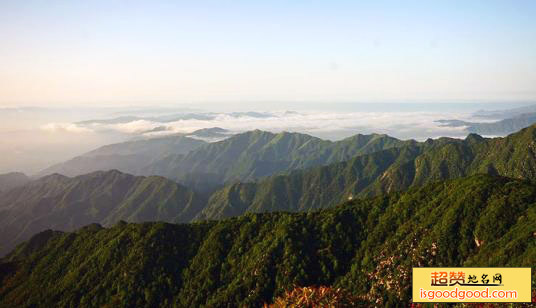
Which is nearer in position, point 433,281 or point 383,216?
point 433,281

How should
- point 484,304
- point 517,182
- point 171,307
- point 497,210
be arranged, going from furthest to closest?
point 171,307, point 517,182, point 497,210, point 484,304

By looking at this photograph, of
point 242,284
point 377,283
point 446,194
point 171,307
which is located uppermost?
point 446,194

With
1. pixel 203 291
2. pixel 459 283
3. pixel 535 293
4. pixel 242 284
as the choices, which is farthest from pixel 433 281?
pixel 203 291

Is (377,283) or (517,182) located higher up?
(517,182)

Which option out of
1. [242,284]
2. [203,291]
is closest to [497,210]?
[242,284]

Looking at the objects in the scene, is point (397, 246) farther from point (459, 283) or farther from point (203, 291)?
point (459, 283)

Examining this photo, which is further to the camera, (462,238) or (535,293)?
(462,238)

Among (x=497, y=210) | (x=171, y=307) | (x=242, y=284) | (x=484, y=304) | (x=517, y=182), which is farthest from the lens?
(x=171, y=307)

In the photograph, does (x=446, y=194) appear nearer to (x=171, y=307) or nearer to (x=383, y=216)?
(x=383, y=216)

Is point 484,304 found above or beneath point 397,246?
above
